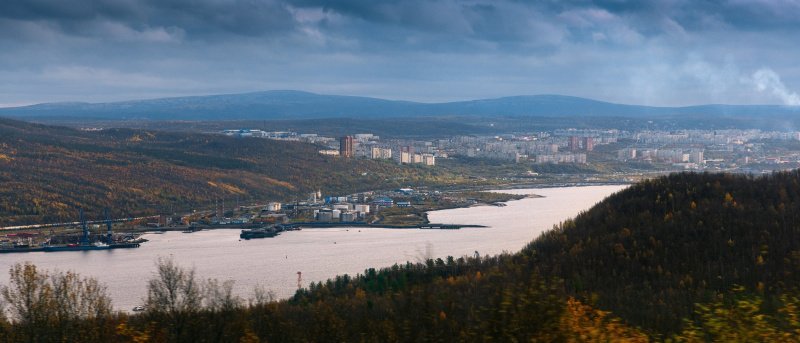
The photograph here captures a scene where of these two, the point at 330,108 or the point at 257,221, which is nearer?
the point at 257,221

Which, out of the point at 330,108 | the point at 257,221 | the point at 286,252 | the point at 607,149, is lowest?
the point at 286,252

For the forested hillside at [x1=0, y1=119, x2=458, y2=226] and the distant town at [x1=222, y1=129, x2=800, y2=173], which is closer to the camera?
the forested hillside at [x1=0, y1=119, x2=458, y2=226]

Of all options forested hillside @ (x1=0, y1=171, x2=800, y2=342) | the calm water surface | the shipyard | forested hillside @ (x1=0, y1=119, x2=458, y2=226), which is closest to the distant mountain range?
forested hillside @ (x1=0, y1=119, x2=458, y2=226)

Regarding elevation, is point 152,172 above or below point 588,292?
above

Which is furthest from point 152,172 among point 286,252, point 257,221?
point 286,252

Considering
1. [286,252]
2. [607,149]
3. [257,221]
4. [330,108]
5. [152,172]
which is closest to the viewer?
[286,252]

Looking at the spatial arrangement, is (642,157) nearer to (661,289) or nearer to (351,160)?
(351,160)

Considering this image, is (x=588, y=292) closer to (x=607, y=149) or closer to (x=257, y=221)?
(x=257, y=221)

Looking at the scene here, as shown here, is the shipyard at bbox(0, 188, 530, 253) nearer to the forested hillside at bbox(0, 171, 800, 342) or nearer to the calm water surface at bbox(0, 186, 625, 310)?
the calm water surface at bbox(0, 186, 625, 310)
